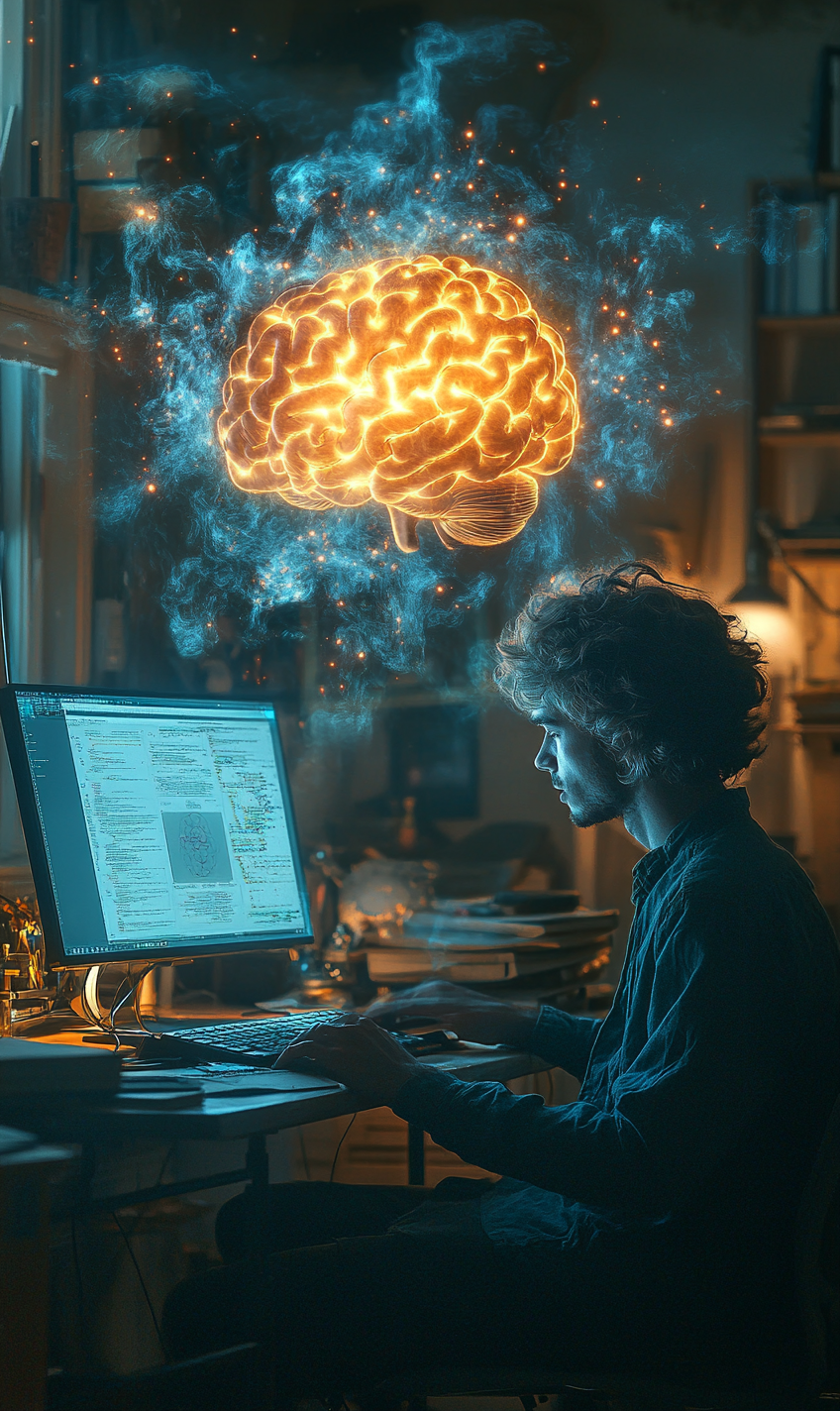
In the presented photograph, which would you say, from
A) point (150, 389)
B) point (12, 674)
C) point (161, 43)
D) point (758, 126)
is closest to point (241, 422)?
Answer: point (150, 389)

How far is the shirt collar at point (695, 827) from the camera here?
133cm

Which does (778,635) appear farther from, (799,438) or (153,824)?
(153,824)

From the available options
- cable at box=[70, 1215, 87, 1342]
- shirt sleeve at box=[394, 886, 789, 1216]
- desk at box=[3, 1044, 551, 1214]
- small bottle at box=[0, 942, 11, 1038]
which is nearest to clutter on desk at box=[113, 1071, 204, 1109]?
desk at box=[3, 1044, 551, 1214]

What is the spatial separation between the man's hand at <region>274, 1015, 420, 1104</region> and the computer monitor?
0.30m

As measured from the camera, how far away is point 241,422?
2.04 metres

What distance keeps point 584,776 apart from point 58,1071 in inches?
28.0

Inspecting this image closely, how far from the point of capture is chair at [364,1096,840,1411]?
1.09 meters

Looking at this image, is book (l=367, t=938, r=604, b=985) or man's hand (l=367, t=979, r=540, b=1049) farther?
book (l=367, t=938, r=604, b=985)

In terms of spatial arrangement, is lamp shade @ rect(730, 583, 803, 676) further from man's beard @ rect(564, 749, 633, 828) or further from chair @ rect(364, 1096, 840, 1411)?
chair @ rect(364, 1096, 840, 1411)

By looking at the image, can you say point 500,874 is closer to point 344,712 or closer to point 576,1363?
point 344,712

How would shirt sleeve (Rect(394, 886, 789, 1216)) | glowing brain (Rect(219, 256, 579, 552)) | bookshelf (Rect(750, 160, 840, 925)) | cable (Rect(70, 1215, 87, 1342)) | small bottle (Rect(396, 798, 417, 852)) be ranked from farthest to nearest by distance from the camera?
bookshelf (Rect(750, 160, 840, 925)), small bottle (Rect(396, 798, 417, 852)), glowing brain (Rect(219, 256, 579, 552)), cable (Rect(70, 1215, 87, 1342)), shirt sleeve (Rect(394, 886, 789, 1216))

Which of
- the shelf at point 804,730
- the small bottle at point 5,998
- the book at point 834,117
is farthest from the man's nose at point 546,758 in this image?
the book at point 834,117

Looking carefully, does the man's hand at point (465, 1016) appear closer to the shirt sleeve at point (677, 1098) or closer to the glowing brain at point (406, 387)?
the shirt sleeve at point (677, 1098)

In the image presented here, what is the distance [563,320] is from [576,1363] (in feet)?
6.05
